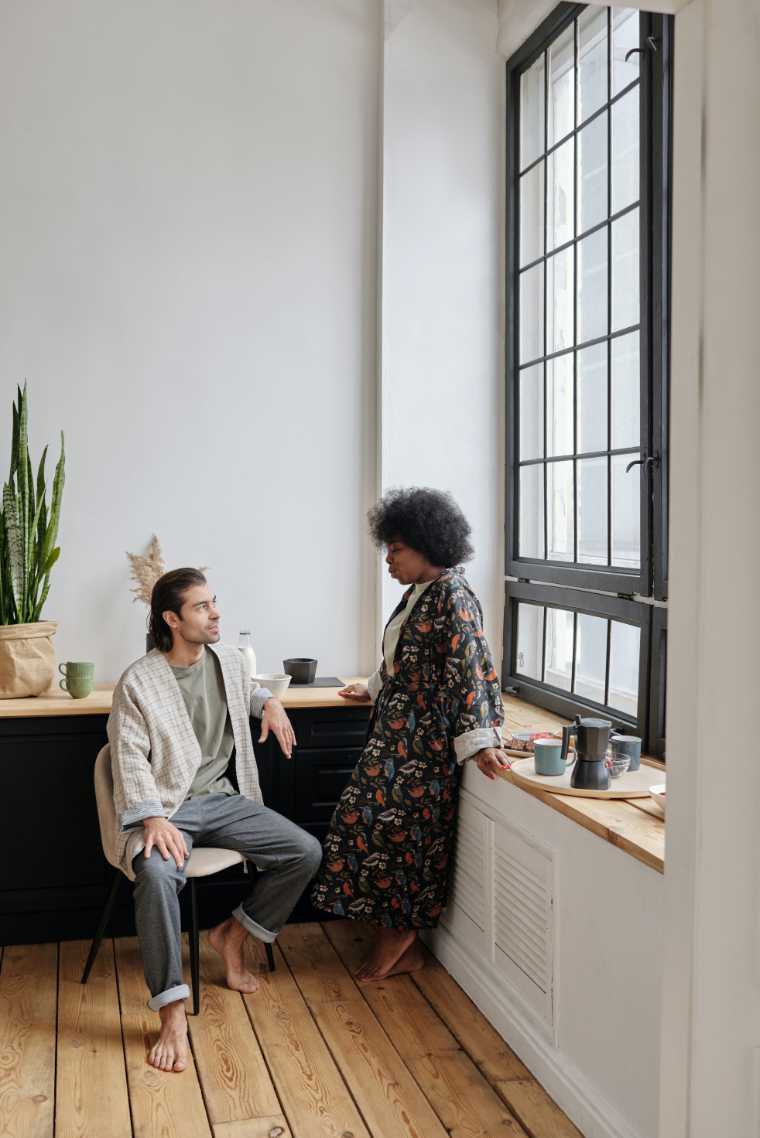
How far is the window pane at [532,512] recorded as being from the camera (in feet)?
13.6

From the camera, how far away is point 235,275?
4.17 m

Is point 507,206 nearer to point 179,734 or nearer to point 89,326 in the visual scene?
point 89,326

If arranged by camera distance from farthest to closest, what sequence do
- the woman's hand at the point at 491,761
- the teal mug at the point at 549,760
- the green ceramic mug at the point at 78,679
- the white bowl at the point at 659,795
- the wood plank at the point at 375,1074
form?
1. the green ceramic mug at the point at 78,679
2. the woman's hand at the point at 491,761
3. the teal mug at the point at 549,760
4. the wood plank at the point at 375,1074
5. the white bowl at the point at 659,795

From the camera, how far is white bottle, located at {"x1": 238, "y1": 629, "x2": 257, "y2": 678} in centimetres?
388

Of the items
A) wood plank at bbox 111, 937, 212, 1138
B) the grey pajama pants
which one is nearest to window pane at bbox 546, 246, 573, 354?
the grey pajama pants

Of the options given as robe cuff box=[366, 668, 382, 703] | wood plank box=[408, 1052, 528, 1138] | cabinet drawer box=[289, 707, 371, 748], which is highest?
robe cuff box=[366, 668, 382, 703]

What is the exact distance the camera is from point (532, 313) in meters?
4.23

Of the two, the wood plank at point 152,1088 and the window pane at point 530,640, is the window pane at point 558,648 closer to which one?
the window pane at point 530,640

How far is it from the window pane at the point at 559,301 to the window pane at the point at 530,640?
999 mm

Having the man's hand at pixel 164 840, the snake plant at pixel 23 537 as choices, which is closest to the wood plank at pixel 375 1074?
the man's hand at pixel 164 840

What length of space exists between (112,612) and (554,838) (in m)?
2.02

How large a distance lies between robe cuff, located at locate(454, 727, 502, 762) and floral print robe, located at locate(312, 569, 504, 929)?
0.13 m

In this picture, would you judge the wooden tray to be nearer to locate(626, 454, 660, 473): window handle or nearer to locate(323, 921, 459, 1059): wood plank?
locate(323, 921, 459, 1059): wood plank

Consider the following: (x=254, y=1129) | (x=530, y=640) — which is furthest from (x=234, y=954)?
(x=530, y=640)
